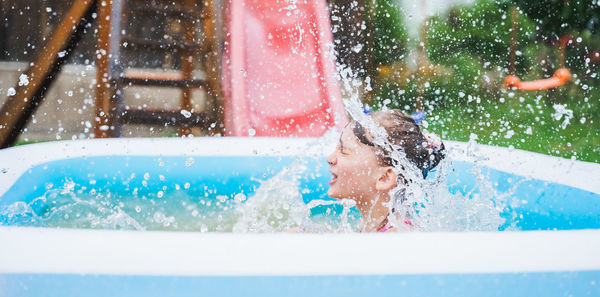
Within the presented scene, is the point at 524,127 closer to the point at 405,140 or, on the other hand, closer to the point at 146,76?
the point at 146,76

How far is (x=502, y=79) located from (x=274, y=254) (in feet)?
22.7

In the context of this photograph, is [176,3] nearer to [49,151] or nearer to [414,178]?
[49,151]

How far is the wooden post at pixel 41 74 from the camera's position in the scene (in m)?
2.61

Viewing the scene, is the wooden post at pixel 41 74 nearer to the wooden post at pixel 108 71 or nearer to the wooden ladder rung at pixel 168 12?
the wooden post at pixel 108 71

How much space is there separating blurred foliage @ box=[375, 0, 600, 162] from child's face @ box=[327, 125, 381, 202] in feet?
10.4

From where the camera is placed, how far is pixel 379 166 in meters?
1.70

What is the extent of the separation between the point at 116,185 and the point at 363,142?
0.97m

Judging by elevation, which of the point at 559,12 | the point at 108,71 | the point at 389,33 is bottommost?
the point at 389,33

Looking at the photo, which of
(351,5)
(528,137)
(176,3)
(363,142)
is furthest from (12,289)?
(528,137)

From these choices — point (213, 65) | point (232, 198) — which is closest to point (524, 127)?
Result: point (213, 65)

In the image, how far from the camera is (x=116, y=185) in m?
2.24

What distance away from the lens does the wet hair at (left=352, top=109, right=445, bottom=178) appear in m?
1.71

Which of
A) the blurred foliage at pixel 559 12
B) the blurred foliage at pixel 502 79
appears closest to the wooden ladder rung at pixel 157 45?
the blurred foliage at pixel 502 79

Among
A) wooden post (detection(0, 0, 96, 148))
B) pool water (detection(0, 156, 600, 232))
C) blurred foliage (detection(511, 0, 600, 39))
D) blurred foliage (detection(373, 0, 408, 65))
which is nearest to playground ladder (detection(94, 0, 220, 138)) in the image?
wooden post (detection(0, 0, 96, 148))
